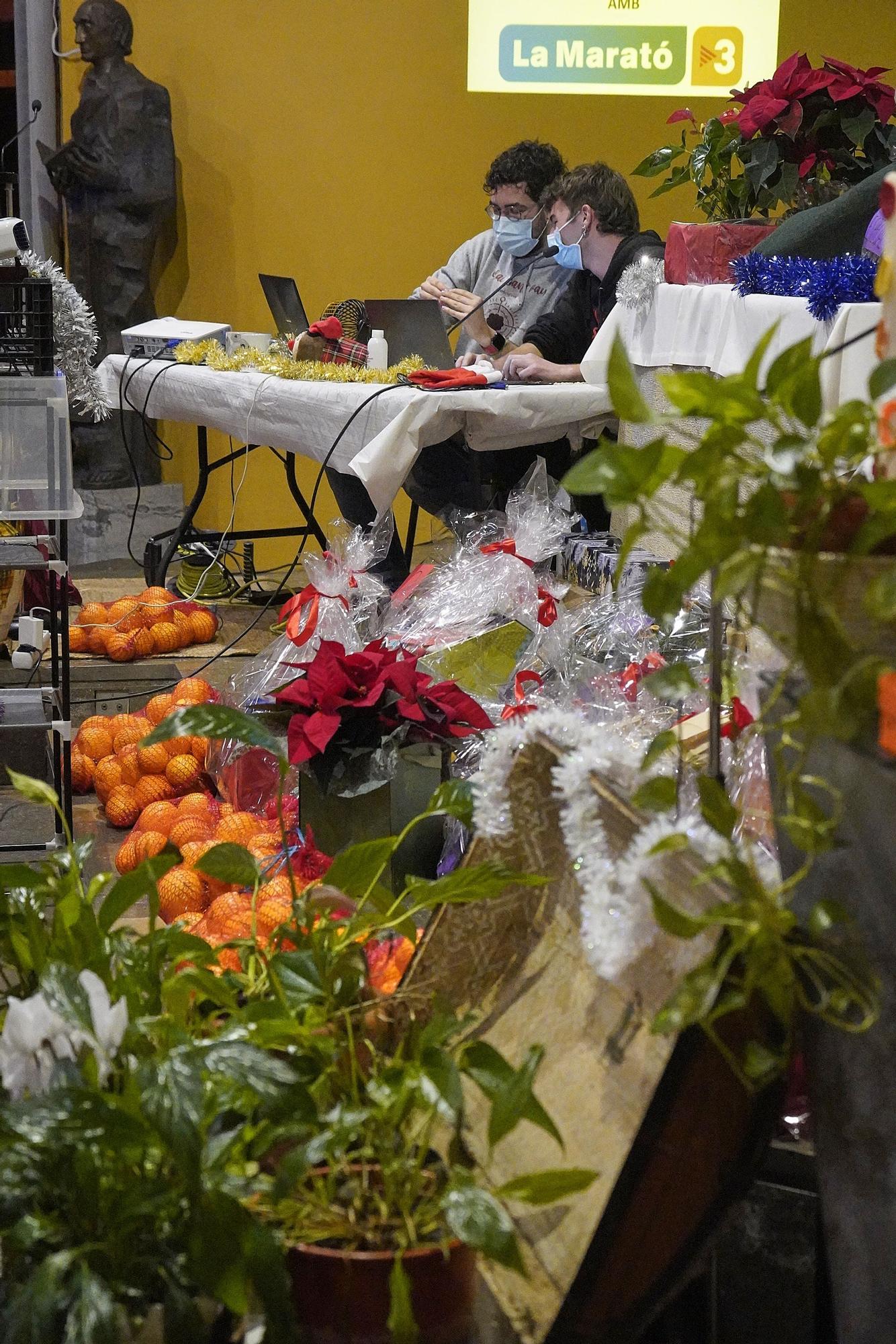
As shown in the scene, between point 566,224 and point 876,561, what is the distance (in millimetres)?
3494

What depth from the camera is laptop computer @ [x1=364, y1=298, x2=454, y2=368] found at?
143 inches

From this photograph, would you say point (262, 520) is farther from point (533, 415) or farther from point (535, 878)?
point (535, 878)

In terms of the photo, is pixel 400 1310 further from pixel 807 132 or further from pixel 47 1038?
pixel 807 132

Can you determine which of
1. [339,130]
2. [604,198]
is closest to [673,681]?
[604,198]

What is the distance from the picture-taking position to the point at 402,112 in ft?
18.4

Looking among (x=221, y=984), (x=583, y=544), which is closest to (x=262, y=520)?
(x=583, y=544)

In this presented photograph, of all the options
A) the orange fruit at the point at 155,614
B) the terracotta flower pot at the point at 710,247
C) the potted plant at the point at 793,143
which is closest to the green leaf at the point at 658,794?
the potted plant at the point at 793,143

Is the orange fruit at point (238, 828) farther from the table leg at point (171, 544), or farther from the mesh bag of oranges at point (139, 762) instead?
the table leg at point (171, 544)

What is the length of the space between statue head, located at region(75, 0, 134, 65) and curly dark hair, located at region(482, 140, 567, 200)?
66.3 inches

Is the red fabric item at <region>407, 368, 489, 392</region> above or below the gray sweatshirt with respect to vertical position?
below

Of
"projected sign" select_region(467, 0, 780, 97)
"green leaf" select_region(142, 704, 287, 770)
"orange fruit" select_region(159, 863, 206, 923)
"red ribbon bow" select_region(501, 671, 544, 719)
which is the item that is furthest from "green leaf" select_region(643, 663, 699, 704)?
"projected sign" select_region(467, 0, 780, 97)

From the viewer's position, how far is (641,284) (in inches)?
123

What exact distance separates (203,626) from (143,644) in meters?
0.24

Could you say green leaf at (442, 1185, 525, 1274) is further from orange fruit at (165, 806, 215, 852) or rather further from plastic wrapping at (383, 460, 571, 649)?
plastic wrapping at (383, 460, 571, 649)
